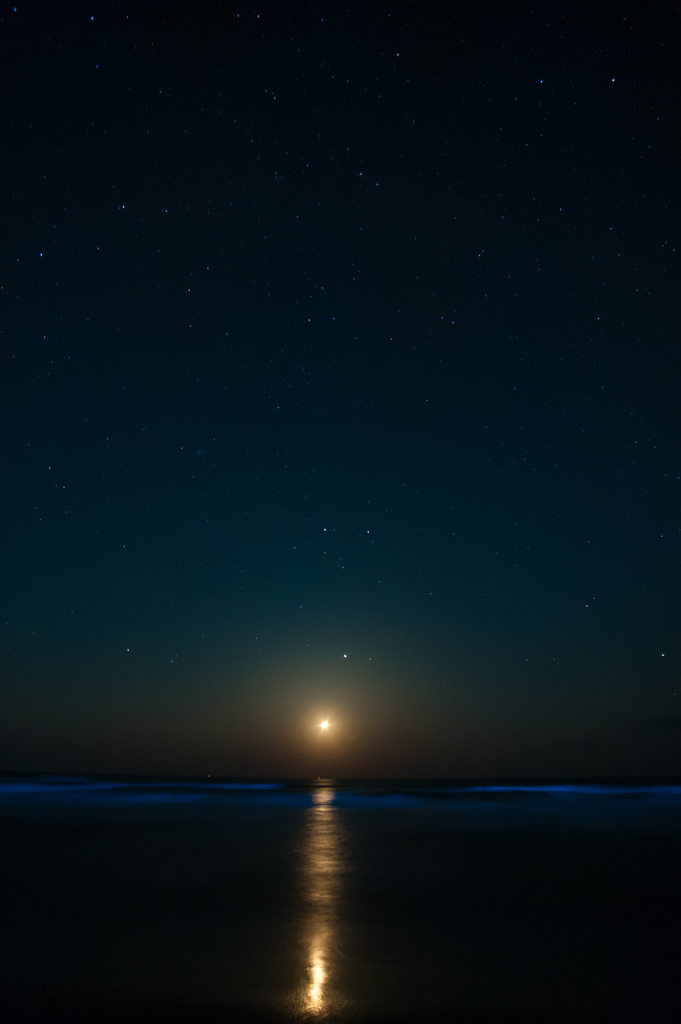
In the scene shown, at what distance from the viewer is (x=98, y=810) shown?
18391 mm

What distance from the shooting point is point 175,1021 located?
12.3 ft

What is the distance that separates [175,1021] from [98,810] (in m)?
16.9

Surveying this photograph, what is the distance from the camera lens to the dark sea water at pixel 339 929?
407 centimetres

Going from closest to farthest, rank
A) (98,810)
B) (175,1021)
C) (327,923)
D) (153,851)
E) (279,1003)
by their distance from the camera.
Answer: (175,1021) < (279,1003) < (327,923) < (153,851) < (98,810)

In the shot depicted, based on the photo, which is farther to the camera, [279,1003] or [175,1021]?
[279,1003]

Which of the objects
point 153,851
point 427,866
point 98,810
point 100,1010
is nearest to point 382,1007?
point 100,1010

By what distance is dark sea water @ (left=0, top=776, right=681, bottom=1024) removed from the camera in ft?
13.4

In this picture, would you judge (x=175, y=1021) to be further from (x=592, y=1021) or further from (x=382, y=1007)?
(x=592, y=1021)

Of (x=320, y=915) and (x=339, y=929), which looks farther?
(x=320, y=915)

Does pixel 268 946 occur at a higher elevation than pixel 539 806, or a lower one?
higher

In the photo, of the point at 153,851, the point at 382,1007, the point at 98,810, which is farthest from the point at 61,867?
the point at 98,810

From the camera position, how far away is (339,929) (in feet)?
18.5

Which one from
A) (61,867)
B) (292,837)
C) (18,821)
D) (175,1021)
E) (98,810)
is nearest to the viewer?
(175,1021)

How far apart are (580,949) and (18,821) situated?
14.2 meters
